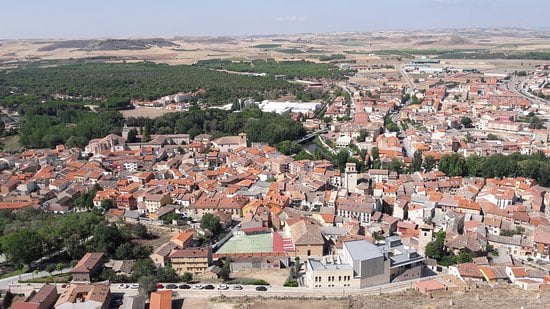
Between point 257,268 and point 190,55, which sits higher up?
point 190,55

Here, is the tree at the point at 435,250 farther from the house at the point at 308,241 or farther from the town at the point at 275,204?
the house at the point at 308,241

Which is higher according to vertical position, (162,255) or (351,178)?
(351,178)

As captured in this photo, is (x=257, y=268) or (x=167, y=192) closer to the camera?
(x=257, y=268)

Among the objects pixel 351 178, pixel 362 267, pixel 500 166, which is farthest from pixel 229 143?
pixel 362 267

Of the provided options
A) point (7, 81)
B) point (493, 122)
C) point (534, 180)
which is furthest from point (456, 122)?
point (7, 81)

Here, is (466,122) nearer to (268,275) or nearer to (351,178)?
(351,178)

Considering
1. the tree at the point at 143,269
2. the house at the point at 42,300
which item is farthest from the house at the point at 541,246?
the house at the point at 42,300

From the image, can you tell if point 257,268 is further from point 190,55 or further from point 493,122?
point 190,55
